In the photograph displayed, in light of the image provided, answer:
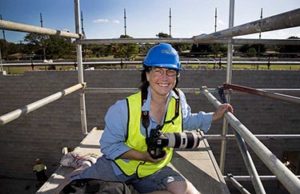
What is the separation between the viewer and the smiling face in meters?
1.68

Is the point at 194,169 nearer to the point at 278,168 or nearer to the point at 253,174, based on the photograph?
the point at 253,174

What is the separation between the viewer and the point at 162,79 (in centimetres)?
168

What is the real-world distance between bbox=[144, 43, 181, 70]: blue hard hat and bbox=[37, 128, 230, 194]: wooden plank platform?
0.91m

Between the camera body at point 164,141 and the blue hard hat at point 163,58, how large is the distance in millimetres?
389

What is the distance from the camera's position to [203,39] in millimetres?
2650

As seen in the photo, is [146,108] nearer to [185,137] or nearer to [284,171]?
[185,137]

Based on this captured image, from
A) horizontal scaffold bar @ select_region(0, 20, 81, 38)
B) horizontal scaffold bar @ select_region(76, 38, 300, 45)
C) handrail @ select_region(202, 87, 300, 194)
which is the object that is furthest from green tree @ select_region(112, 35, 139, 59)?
handrail @ select_region(202, 87, 300, 194)

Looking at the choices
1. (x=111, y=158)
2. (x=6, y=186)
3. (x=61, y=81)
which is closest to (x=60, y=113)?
(x=61, y=81)

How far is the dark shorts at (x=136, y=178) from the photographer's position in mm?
1621

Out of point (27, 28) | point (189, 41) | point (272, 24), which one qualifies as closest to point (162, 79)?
point (272, 24)

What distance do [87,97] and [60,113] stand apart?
1.19 m

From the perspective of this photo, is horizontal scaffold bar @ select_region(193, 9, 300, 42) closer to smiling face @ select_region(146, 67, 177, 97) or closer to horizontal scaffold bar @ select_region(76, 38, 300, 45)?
smiling face @ select_region(146, 67, 177, 97)

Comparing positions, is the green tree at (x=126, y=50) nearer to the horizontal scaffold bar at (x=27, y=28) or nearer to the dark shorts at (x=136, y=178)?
the horizontal scaffold bar at (x=27, y=28)

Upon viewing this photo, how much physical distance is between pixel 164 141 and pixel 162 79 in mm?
385
